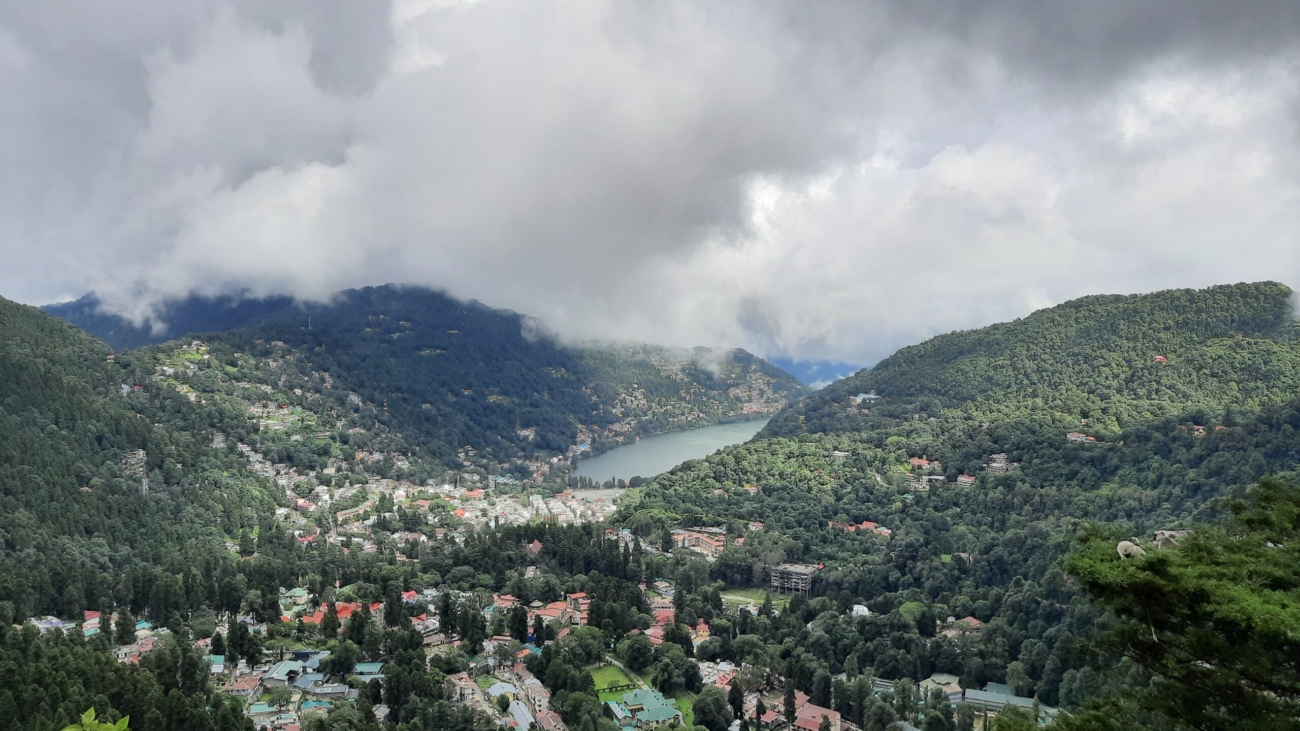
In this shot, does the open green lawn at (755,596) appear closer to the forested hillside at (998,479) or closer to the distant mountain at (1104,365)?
the forested hillside at (998,479)

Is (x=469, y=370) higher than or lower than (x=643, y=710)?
higher

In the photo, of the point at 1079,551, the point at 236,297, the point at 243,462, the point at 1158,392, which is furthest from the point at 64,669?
the point at 236,297

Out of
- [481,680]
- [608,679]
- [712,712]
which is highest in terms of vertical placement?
[481,680]

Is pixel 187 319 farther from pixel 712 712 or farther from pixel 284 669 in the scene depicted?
pixel 712 712

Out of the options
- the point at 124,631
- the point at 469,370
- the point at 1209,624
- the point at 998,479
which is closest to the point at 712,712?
the point at 1209,624

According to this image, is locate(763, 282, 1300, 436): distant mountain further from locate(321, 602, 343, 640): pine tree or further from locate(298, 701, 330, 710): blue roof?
locate(298, 701, 330, 710): blue roof

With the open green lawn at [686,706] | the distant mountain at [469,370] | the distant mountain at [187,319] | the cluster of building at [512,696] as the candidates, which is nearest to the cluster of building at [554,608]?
the cluster of building at [512,696]

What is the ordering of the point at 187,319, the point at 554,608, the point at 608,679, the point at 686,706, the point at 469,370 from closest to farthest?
the point at 686,706 < the point at 608,679 < the point at 554,608 < the point at 469,370 < the point at 187,319

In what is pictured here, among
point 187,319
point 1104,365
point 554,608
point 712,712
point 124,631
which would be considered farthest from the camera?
point 187,319
